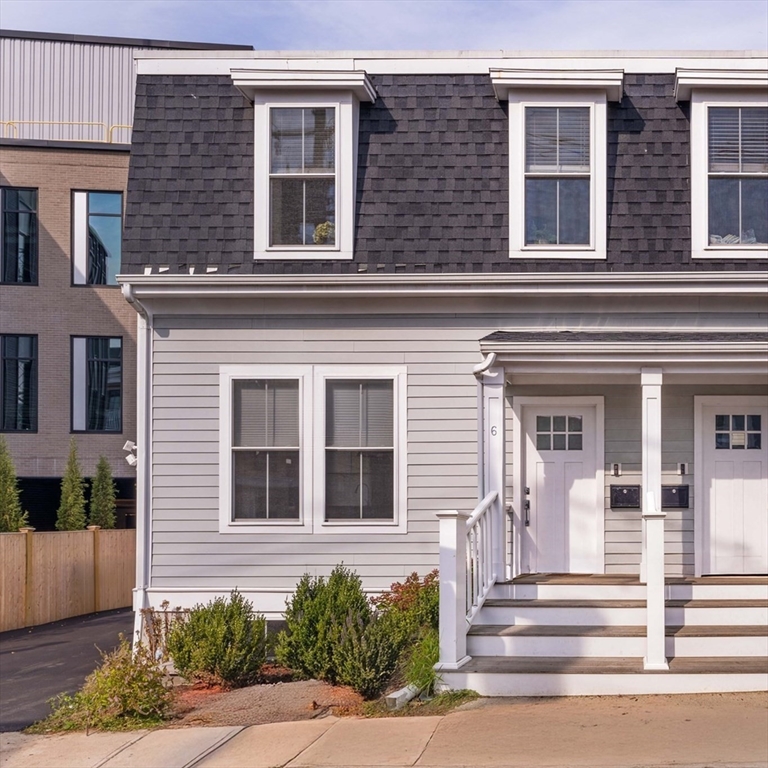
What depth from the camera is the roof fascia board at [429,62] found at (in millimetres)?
11977

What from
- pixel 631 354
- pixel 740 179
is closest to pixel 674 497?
pixel 631 354

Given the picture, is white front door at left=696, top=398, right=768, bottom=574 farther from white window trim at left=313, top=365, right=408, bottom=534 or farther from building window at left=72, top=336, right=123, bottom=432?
building window at left=72, top=336, right=123, bottom=432

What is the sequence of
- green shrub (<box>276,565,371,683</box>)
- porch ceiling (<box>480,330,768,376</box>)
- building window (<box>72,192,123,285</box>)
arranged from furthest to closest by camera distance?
building window (<box>72,192,123,285</box>) → porch ceiling (<box>480,330,768,376</box>) → green shrub (<box>276,565,371,683</box>)

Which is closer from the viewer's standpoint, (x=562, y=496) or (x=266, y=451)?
(x=562, y=496)

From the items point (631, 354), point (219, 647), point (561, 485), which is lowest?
point (219, 647)

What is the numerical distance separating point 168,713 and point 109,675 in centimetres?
61

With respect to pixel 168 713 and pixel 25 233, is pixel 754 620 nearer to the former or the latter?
pixel 168 713

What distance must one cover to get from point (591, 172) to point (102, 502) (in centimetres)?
1536

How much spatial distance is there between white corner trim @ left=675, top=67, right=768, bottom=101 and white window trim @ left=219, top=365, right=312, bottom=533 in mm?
5172

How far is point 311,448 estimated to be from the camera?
39.2 feet

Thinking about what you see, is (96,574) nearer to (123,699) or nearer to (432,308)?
(432,308)

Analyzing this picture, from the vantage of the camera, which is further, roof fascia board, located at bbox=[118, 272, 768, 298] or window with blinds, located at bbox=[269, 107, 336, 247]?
window with blinds, located at bbox=[269, 107, 336, 247]

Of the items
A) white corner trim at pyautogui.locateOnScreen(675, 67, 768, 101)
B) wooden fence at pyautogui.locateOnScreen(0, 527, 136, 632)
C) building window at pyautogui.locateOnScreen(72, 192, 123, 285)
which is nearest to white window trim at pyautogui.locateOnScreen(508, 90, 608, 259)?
white corner trim at pyautogui.locateOnScreen(675, 67, 768, 101)

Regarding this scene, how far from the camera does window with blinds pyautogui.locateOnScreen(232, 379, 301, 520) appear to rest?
39.3ft
